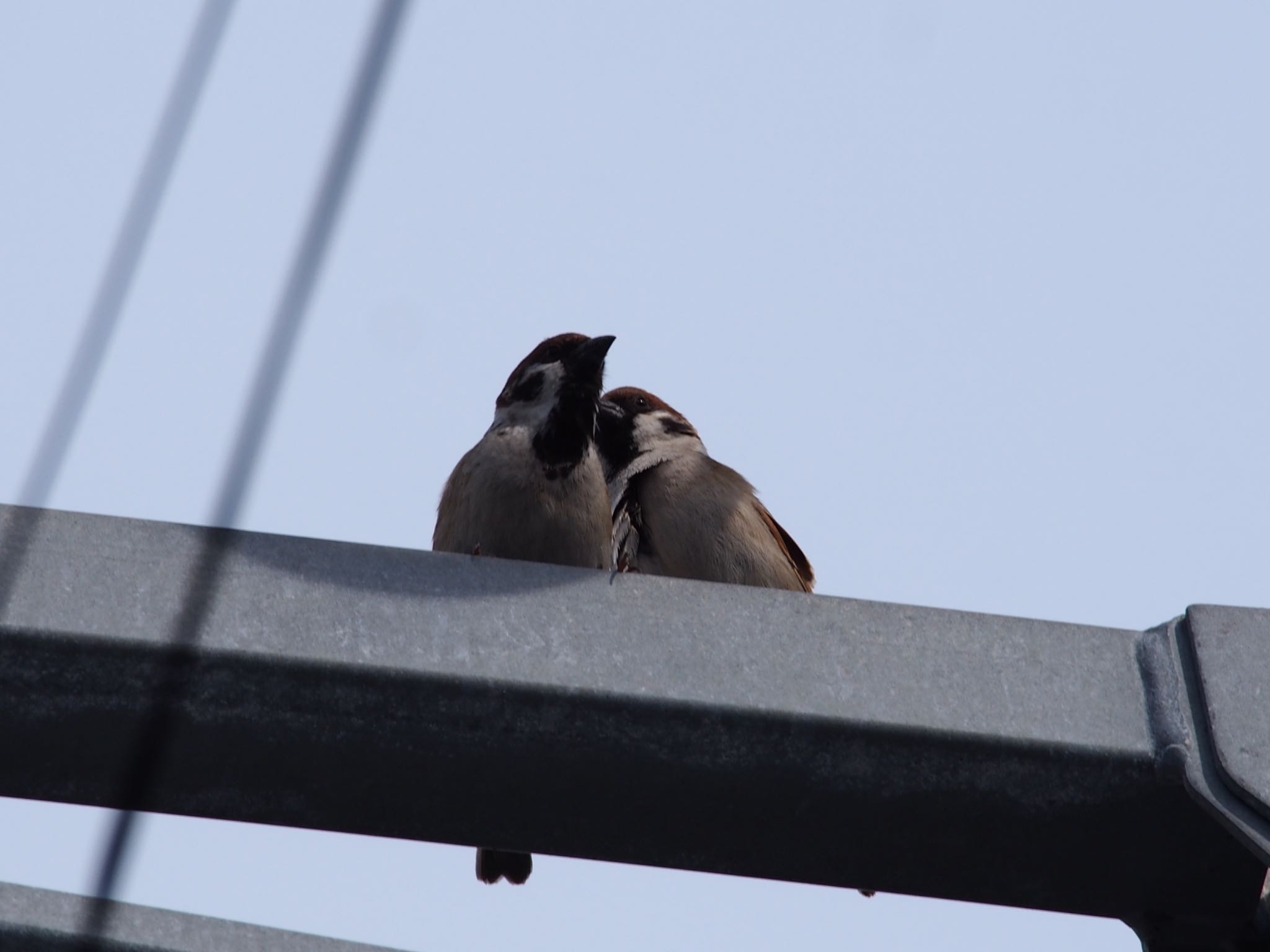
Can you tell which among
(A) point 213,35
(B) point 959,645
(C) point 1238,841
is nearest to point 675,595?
(B) point 959,645

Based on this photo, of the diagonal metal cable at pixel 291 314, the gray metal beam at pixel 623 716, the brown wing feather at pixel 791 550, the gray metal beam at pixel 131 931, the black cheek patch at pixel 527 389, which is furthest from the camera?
the brown wing feather at pixel 791 550

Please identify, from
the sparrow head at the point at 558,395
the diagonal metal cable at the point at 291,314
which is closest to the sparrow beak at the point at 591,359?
the sparrow head at the point at 558,395

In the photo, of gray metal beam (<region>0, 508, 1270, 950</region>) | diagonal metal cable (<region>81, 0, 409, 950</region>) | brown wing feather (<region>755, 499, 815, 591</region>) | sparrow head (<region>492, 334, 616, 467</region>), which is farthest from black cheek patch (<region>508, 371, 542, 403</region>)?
diagonal metal cable (<region>81, 0, 409, 950</region>)

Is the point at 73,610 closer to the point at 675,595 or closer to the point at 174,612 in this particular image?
the point at 174,612

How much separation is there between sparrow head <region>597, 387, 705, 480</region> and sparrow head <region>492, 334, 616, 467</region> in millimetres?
297

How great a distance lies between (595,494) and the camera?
3025 mm

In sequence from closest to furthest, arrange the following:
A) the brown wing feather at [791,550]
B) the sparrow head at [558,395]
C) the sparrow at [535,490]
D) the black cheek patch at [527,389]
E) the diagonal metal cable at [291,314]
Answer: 1. the diagonal metal cable at [291,314]
2. the sparrow at [535,490]
3. the sparrow head at [558,395]
4. the black cheek patch at [527,389]
5. the brown wing feather at [791,550]

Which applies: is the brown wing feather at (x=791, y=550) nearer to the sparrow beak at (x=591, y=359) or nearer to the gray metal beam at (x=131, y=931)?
the sparrow beak at (x=591, y=359)

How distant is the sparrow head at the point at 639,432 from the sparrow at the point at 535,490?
37 centimetres

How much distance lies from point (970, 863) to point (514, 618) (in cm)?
51

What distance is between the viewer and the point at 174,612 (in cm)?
142

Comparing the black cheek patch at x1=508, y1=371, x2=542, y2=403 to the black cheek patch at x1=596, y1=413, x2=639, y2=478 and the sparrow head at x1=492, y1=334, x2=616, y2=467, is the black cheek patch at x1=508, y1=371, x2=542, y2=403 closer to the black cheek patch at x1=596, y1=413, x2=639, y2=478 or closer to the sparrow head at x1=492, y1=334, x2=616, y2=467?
the sparrow head at x1=492, y1=334, x2=616, y2=467

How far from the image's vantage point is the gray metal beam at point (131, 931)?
1.52 metres

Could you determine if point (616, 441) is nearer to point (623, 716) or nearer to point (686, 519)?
point (686, 519)
